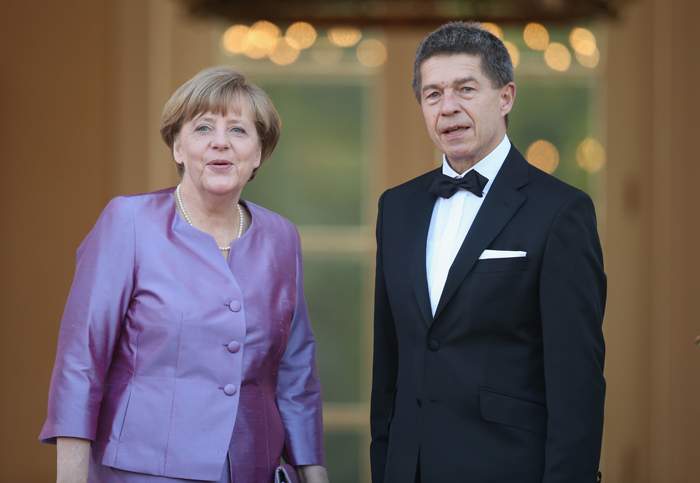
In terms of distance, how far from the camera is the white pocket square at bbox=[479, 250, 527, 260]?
6.76ft

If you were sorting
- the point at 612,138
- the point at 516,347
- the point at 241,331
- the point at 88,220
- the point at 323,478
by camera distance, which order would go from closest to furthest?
the point at 516,347
the point at 241,331
the point at 323,478
the point at 88,220
the point at 612,138

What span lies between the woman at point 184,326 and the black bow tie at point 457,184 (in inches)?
12.5

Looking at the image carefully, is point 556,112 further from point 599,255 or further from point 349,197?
point 599,255

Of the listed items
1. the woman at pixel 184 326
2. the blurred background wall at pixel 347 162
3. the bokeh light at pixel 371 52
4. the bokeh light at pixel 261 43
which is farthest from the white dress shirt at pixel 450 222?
the bokeh light at pixel 261 43

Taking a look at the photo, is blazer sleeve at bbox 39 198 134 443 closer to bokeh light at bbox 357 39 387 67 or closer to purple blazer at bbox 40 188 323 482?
purple blazer at bbox 40 188 323 482

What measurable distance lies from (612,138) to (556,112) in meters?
0.23

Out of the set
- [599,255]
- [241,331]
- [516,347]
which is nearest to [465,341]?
[516,347]

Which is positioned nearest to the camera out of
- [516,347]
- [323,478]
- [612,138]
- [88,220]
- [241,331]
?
[516,347]

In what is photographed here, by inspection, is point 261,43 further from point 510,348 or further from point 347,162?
point 510,348

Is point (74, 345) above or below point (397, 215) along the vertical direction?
below

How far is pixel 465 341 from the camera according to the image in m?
2.08

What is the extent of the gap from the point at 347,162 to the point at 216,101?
282 cm

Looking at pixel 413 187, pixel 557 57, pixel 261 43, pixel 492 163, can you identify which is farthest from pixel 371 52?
pixel 492 163

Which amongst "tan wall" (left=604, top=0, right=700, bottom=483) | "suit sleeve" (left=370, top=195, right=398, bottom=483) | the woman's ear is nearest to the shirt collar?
"suit sleeve" (left=370, top=195, right=398, bottom=483)
